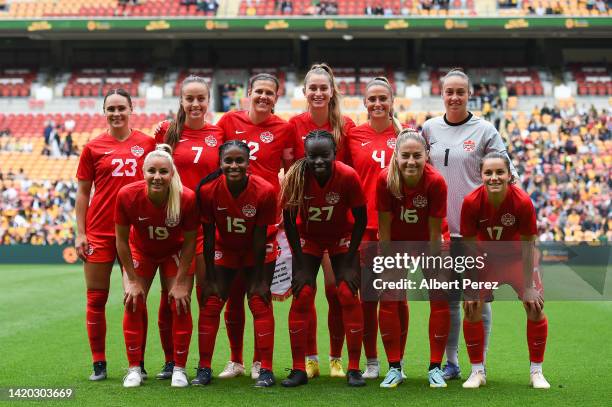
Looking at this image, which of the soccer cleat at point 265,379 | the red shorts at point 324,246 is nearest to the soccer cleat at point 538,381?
the red shorts at point 324,246

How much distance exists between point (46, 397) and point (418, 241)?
8.98 feet

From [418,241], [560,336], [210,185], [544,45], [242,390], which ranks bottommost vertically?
[560,336]

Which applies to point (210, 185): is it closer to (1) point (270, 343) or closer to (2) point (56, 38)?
(1) point (270, 343)

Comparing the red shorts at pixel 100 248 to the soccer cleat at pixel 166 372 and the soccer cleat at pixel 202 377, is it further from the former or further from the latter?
the soccer cleat at pixel 202 377

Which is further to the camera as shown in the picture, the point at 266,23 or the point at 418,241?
the point at 266,23

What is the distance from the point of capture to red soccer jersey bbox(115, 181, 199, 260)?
20.6 ft

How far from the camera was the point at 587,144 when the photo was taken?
26.7 metres

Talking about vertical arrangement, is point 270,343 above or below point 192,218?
below

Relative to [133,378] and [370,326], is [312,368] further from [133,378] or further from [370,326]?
[133,378]

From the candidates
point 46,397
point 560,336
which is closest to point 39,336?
point 46,397

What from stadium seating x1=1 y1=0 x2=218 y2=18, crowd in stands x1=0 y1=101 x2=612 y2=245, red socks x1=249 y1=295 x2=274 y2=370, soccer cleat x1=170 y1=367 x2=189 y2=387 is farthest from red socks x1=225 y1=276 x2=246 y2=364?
stadium seating x1=1 y1=0 x2=218 y2=18

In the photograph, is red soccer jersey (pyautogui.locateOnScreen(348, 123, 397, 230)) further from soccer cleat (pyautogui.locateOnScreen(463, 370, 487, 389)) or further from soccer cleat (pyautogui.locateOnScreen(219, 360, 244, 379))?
soccer cleat (pyautogui.locateOnScreen(219, 360, 244, 379))

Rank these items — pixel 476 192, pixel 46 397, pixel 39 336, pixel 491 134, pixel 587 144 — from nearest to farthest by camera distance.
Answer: pixel 46 397, pixel 476 192, pixel 491 134, pixel 39 336, pixel 587 144

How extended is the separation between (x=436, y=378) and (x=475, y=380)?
284 millimetres
